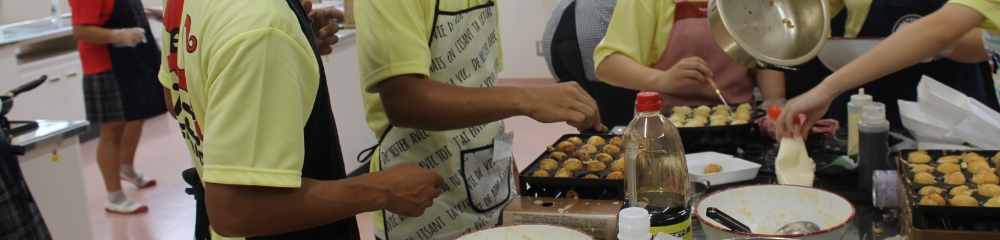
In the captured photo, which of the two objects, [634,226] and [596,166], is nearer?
[634,226]

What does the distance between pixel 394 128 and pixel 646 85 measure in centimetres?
92

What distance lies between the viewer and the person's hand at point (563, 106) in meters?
1.32

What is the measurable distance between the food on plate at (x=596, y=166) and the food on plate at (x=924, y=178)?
56 cm

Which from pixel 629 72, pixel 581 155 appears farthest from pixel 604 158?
pixel 629 72

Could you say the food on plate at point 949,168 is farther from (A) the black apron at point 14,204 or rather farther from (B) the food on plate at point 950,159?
(A) the black apron at point 14,204

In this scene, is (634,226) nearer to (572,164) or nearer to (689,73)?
(572,164)

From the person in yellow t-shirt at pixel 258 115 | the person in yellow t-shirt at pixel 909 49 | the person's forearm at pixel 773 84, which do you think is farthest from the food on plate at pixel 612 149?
the person's forearm at pixel 773 84

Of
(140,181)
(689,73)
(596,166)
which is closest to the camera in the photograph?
(596,166)

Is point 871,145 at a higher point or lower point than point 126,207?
higher

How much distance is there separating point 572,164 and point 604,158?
83 millimetres

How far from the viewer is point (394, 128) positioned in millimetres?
1495

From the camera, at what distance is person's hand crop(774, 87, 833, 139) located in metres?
1.71

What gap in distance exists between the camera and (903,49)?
1827 mm

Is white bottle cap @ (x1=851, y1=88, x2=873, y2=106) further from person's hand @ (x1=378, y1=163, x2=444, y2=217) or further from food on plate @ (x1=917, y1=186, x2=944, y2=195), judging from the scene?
person's hand @ (x1=378, y1=163, x2=444, y2=217)
